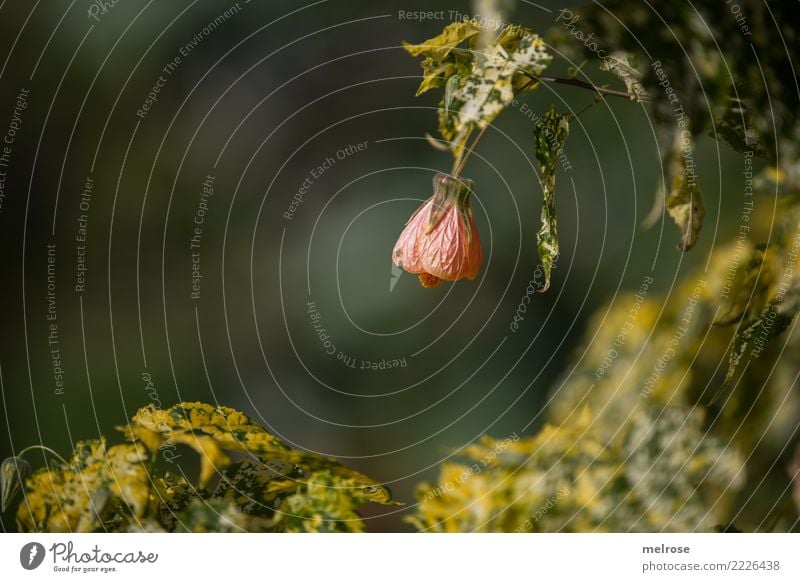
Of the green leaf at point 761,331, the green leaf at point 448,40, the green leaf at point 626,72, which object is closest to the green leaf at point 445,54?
the green leaf at point 448,40

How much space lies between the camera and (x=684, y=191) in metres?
0.73

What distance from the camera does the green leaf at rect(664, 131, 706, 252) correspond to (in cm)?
72

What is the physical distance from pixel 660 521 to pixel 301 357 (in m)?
0.42

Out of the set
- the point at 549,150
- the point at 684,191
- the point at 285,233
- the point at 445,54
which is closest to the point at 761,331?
the point at 684,191

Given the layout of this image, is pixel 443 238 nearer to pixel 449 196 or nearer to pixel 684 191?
pixel 449 196

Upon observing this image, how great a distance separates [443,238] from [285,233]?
24cm

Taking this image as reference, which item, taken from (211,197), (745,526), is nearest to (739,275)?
(745,526)

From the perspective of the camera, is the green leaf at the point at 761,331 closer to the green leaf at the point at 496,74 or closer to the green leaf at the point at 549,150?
the green leaf at the point at 549,150

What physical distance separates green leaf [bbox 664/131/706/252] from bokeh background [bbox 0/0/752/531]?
0.06 m

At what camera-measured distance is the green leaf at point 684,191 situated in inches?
28.5

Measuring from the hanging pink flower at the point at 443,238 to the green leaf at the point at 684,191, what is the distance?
Result: 0.18 metres

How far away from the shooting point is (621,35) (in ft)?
2.31

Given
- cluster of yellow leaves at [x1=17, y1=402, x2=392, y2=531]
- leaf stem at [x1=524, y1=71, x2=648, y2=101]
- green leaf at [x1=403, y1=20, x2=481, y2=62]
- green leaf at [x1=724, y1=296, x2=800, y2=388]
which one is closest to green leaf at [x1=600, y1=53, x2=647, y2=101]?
leaf stem at [x1=524, y1=71, x2=648, y2=101]
